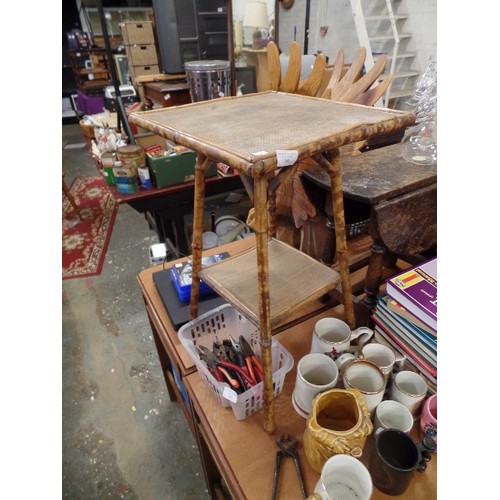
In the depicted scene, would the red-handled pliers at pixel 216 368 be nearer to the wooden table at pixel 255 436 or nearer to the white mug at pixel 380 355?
the wooden table at pixel 255 436

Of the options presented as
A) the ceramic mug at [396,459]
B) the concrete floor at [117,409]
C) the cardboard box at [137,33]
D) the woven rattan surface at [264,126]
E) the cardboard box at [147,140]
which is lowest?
the concrete floor at [117,409]

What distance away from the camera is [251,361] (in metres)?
0.90

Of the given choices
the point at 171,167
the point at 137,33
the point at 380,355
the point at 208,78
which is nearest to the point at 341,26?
the point at 137,33

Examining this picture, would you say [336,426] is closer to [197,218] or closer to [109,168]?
[197,218]

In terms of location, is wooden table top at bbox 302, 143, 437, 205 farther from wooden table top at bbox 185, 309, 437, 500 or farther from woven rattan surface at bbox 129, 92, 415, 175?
wooden table top at bbox 185, 309, 437, 500

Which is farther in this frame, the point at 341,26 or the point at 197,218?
the point at 341,26

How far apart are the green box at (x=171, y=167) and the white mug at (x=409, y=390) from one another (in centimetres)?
149

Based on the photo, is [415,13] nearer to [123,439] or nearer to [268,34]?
[268,34]

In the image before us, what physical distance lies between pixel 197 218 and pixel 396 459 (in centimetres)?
67

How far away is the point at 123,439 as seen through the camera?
153cm

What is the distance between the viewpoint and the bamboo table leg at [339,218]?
771 mm

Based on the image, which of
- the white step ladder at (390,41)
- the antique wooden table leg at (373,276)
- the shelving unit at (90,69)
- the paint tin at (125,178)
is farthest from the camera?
the shelving unit at (90,69)

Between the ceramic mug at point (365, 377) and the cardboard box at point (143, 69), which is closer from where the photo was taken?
the ceramic mug at point (365, 377)

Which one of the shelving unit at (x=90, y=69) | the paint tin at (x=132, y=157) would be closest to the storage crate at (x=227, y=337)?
the paint tin at (x=132, y=157)
